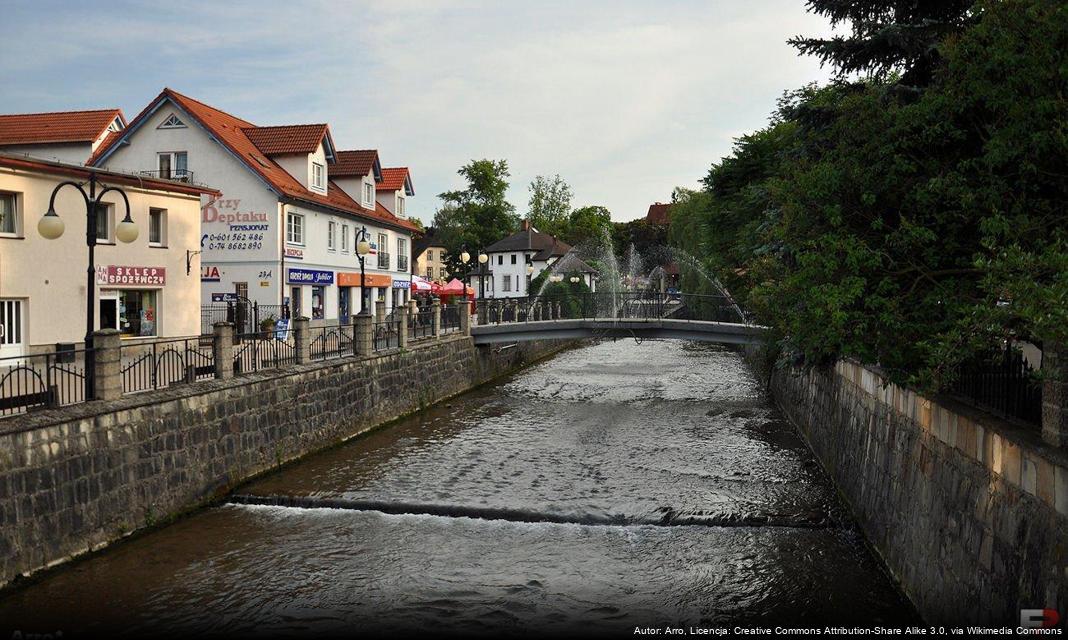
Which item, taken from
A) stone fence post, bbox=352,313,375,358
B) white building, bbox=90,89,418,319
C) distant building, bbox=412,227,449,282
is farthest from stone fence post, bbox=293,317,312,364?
distant building, bbox=412,227,449,282

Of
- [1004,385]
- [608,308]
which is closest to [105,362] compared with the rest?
[1004,385]

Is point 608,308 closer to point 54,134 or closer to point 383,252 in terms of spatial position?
point 383,252

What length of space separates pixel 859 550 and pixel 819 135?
10.9 m

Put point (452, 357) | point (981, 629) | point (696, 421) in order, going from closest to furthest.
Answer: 1. point (981, 629)
2. point (696, 421)
3. point (452, 357)

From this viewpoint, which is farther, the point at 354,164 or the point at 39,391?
the point at 354,164

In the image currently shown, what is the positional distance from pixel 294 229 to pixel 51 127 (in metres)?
9.33

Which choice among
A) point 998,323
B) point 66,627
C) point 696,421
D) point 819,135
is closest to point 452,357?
point 696,421

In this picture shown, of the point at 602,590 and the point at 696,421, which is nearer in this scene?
the point at 602,590

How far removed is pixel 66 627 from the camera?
10.6 meters

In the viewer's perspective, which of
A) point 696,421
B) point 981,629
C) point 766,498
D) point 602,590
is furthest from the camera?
point 696,421

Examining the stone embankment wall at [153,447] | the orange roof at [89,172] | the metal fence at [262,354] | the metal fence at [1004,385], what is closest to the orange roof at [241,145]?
the orange roof at [89,172]

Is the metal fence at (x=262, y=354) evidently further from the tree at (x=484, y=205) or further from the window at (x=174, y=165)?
the tree at (x=484, y=205)

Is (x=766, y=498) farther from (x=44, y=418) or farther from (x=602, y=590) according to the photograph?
(x=44, y=418)

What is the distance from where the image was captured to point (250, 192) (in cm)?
3269
